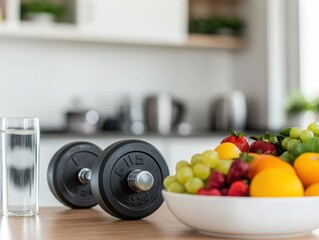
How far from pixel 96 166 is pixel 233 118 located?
120 inches

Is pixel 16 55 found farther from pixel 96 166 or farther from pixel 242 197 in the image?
pixel 242 197

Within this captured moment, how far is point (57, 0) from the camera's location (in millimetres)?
4152

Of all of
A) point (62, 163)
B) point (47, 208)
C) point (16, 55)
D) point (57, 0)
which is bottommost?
point (47, 208)

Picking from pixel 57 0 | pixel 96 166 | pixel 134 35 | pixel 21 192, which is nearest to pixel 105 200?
pixel 96 166

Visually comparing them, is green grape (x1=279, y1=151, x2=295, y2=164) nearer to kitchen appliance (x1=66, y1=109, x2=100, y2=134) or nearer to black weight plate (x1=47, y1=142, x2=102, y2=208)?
black weight plate (x1=47, y1=142, x2=102, y2=208)

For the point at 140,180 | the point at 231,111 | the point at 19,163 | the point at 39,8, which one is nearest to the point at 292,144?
the point at 140,180

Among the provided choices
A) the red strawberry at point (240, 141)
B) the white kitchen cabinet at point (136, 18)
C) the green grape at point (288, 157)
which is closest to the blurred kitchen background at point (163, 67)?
the white kitchen cabinet at point (136, 18)

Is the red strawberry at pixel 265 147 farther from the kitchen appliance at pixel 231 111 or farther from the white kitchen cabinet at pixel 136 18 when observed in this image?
the kitchen appliance at pixel 231 111

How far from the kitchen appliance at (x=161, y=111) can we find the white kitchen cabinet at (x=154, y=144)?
36 centimetres

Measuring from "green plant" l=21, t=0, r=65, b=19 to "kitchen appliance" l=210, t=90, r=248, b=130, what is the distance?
1182 millimetres

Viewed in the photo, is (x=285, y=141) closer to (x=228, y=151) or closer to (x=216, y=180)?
(x=228, y=151)

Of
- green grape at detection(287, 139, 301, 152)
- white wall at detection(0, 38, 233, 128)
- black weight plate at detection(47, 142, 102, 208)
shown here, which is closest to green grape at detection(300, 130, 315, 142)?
green grape at detection(287, 139, 301, 152)

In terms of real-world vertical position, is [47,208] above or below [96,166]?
below

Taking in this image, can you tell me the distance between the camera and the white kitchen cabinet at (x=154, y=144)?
11.4 ft
